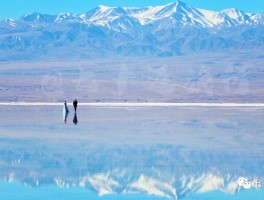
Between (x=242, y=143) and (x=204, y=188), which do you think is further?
(x=242, y=143)

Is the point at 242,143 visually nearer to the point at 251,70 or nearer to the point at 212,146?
the point at 212,146

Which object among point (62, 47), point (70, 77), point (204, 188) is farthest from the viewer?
point (62, 47)

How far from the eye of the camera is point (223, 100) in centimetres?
8188

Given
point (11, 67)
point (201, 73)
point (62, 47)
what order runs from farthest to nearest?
1. point (62, 47)
2. point (11, 67)
3. point (201, 73)

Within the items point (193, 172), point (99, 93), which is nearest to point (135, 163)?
point (193, 172)

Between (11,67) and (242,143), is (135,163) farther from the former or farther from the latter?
(11,67)

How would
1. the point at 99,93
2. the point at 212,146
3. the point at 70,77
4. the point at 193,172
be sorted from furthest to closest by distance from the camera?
the point at 70,77
the point at 99,93
the point at 212,146
the point at 193,172

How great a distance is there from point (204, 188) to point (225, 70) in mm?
114415

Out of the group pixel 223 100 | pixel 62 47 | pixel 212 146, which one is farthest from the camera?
pixel 62 47

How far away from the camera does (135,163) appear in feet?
65.3

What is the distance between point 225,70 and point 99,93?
1619 inches

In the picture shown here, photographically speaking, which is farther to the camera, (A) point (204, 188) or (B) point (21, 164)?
(B) point (21, 164)

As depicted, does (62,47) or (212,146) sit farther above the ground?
(62,47)

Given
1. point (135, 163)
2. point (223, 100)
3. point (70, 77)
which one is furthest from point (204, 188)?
point (70, 77)
